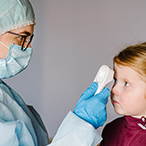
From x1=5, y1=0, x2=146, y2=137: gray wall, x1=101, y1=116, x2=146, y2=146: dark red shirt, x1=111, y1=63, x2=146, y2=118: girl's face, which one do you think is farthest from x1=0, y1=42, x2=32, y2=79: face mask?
x1=5, y1=0, x2=146, y2=137: gray wall

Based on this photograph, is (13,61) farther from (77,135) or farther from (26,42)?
(77,135)

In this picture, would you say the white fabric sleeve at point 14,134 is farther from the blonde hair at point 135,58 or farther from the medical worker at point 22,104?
the blonde hair at point 135,58

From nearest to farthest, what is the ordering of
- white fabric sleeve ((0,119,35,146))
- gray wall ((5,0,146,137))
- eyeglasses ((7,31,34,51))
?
white fabric sleeve ((0,119,35,146)) < eyeglasses ((7,31,34,51)) < gray wall ((5,0,146,137))

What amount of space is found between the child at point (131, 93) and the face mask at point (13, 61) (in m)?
0.49

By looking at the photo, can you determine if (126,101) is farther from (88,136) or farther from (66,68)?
(66,68)

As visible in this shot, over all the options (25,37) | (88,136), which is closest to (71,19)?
(25,37)

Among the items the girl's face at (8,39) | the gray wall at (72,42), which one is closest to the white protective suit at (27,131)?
the girl's face at (8,39)

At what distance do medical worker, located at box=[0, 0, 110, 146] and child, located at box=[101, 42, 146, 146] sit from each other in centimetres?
12

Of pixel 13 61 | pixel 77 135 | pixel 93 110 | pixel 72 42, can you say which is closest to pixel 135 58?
pixel 93 110

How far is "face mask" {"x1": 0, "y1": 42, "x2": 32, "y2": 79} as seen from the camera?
1.10 meters

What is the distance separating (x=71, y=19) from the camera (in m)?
2.46

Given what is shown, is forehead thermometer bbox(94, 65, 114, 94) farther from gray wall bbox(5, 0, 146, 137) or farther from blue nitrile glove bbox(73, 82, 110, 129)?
gray wall bbox(5, 0, 146, 137)

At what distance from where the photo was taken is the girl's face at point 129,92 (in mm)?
1087

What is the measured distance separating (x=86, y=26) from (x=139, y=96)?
1.49 metres
